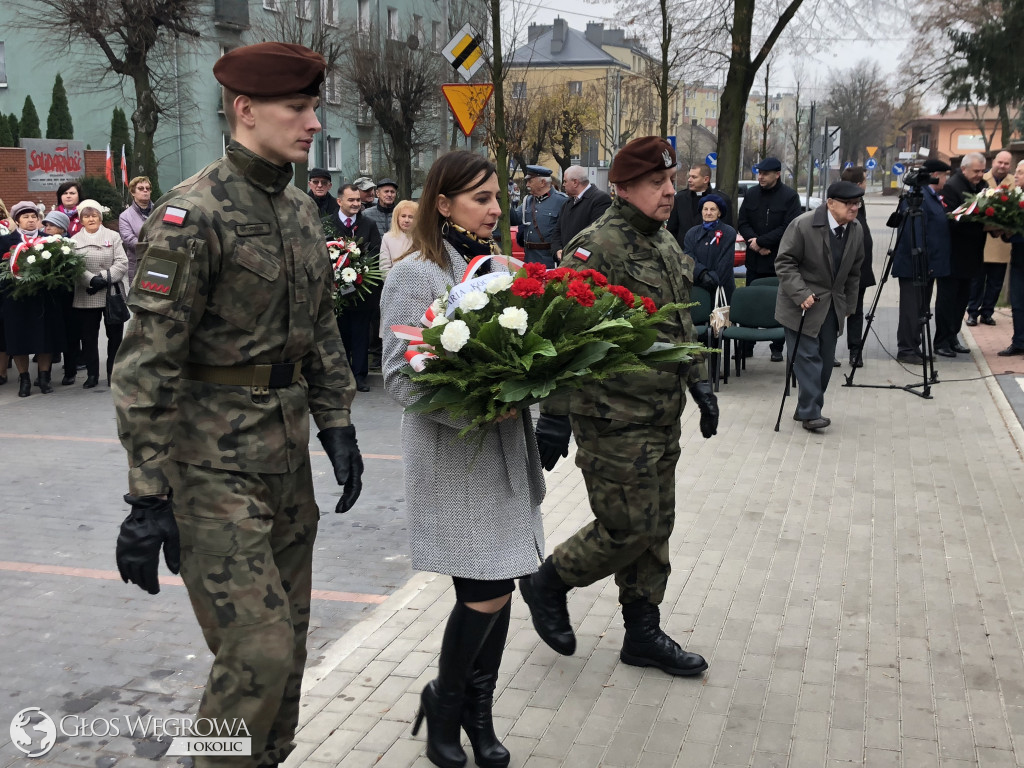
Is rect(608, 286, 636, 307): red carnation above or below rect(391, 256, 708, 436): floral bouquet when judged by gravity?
above

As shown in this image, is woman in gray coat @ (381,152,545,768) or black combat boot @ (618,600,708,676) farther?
black combat boot @ (618,600,708,676)

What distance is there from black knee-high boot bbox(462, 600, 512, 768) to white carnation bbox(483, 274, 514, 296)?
3.70 ft

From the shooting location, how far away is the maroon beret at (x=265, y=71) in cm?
316

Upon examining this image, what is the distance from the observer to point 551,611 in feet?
16.0

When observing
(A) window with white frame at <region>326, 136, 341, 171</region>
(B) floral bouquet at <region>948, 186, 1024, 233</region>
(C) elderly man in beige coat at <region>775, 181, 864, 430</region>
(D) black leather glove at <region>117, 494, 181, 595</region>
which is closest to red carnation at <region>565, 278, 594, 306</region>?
(D) black leather glove at <region>117, 494, 181, 595</region>

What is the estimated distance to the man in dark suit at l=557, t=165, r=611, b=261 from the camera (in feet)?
44.0

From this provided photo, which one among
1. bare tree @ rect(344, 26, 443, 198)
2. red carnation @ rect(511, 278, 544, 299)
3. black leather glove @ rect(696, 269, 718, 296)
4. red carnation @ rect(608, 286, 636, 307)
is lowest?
black leather glove @ rect(696, 269, 718, 296)

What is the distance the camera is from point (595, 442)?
4.56 metres

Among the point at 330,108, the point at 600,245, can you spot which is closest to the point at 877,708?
the point at 600,245

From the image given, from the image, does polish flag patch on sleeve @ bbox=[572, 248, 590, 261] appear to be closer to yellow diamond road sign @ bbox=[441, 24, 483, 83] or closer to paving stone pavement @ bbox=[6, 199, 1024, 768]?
paving stone pavement @ bbox=[6, 199, 1024, 768]

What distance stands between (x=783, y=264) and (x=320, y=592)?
17.1ft

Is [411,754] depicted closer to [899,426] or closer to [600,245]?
[600,245]

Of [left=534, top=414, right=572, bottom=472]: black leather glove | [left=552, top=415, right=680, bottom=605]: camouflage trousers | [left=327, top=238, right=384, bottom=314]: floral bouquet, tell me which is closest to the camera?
[left=534, top=414, right=572, bottom=472]: black leather glove

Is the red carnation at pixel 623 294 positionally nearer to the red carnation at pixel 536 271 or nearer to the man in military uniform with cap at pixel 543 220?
the red carnation at pixel 536 271
